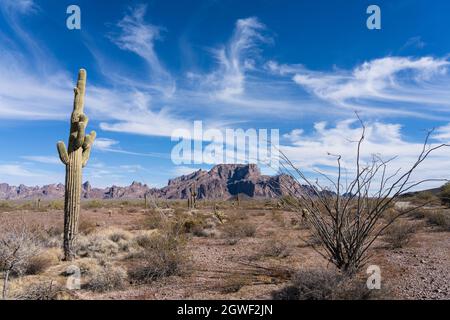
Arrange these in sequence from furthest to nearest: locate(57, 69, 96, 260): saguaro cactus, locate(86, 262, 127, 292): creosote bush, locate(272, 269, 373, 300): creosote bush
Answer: locate(57, 69, 96, 260): saguaro cactus → locate(86, 262, 127, 292): creosote bush → locate(272, 269, 373, 300): creosote bush

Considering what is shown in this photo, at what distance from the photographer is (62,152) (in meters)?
10.9

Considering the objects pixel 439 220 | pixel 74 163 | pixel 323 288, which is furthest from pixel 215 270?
pixel 439 220

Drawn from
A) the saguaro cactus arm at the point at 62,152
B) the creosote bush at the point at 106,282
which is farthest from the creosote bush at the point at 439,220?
the saguaro cactus arm at the point at 62,152

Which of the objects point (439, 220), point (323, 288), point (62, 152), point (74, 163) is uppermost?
point (62, 152)

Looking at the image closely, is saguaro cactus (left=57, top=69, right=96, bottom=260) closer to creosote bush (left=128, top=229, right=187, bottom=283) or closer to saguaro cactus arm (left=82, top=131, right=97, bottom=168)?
saguaro cactus arm (left=82, top=131, right=97, bottom=168)

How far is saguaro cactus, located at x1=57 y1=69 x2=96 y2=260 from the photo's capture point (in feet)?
35.3

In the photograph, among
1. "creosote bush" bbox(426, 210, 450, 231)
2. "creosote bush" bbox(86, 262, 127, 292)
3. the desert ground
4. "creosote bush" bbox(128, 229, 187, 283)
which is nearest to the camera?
the desert ground

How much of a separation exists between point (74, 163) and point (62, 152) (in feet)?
1.53

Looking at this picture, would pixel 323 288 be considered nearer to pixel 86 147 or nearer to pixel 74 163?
pixel 74 163

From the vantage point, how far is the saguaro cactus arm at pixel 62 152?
35.5ft

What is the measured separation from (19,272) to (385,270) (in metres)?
8.51

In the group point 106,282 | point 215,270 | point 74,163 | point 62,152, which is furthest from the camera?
point 74,163

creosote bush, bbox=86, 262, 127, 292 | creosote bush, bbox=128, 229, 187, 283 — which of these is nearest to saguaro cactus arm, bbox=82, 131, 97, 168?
creosote bush, bbox=128, 229, 187, 283

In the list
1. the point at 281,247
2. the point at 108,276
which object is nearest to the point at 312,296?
the point at 108,276
